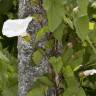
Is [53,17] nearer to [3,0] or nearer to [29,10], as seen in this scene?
[29,10]

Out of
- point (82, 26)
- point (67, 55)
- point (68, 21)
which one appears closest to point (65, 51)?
point (67, 55)

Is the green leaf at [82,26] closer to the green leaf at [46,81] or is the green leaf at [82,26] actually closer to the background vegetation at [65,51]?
the background vegetation at [65,51]

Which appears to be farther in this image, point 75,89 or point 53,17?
point 75,89

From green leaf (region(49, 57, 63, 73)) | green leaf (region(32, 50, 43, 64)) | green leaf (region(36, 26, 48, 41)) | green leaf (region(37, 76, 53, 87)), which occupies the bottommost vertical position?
green leaf (region(37, 76, 53, 87))

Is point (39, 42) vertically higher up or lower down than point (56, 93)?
higher up

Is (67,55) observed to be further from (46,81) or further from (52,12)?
(52,12)

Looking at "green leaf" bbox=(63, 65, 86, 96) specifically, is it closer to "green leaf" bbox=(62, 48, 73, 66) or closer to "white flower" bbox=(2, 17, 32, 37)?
"green leaf" bbox=(62, 48, 73, 66)

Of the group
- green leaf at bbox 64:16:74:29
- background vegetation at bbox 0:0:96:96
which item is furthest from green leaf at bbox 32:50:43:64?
green leaf at bbox 64:16:74:29

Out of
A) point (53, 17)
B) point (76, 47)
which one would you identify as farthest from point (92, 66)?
point (53, 17)
